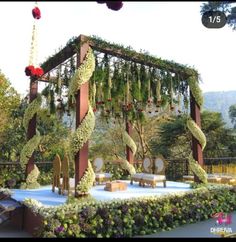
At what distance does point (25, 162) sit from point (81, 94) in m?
3.51

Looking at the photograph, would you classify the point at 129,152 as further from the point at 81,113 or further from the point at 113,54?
the point at 81,113

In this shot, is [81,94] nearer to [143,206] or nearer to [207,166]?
[143,206]

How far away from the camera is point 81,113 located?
21.4 ft

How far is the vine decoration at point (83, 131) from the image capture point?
6227mm

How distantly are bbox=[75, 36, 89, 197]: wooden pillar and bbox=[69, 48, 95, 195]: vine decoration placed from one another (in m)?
0.08

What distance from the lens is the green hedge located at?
5.29 metres

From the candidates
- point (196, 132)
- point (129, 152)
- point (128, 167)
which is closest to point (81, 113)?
point (196, 132)

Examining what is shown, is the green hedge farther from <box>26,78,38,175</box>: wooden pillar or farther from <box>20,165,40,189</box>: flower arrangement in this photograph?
<box>26,78,38,175</box>: wooden pillar

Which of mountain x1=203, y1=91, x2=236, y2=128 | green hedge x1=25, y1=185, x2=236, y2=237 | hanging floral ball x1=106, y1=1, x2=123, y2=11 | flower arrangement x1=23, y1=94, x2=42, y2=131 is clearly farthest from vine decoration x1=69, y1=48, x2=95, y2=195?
mountain x1=203, y1=91, x2=236, y2=128

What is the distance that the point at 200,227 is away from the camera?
6496mm

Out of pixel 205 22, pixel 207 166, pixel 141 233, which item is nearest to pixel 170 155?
pixel 207 166

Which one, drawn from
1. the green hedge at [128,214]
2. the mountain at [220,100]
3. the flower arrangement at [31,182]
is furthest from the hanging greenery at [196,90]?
the mountain at [220,100]

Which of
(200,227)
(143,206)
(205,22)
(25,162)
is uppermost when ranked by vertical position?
(205,22)

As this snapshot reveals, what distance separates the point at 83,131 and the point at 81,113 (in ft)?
1.40
